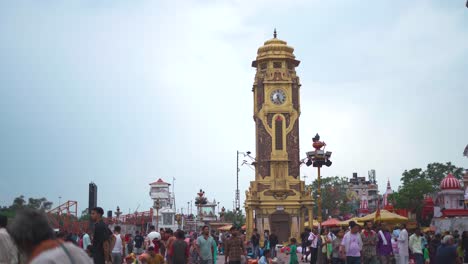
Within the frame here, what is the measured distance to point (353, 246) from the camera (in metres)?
17.5

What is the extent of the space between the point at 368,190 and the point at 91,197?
11416 cm

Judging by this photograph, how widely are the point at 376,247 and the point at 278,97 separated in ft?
138

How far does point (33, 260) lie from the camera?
4.20 metres

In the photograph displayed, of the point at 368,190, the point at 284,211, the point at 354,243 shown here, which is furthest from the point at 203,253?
the point at 368,190

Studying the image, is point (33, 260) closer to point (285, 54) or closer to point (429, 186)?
point (285, 54)

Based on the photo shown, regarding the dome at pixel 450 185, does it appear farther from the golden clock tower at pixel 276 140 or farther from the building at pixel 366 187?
the building at pixel 366 187

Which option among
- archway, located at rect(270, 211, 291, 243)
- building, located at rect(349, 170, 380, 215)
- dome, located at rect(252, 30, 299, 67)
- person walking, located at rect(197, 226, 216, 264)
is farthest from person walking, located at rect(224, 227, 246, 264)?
building, located at rect(349, 170, 380, 215)

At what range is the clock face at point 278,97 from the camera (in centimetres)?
6081

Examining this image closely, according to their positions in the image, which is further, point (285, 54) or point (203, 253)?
point (285, 54)

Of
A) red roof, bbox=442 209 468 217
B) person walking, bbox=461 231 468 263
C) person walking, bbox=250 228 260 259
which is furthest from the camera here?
red roof, bbox=442 209 468 217

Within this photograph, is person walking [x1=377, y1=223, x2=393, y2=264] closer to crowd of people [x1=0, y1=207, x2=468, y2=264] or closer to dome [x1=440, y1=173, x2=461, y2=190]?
crowd of people [x1=0, y1=207, x2=468, y2=264]

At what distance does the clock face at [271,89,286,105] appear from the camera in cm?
6081

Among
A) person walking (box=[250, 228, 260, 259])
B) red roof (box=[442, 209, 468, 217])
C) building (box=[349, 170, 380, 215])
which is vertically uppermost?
building (box=[349, 170, 380, 215])

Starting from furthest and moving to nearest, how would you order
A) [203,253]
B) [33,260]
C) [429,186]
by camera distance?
[429,186] → [203,253] → [33,260]
